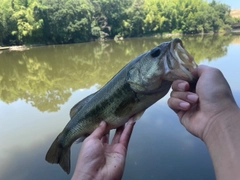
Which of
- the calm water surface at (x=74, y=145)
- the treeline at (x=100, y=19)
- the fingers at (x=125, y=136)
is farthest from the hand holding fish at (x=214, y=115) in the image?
the treeline at (x=100, y=19)

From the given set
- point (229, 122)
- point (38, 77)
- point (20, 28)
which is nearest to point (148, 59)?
point (229, 122)

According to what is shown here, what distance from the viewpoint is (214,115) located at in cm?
179

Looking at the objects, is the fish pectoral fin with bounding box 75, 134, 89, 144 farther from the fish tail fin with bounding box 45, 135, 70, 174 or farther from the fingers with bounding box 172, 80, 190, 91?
the fingers with bounding box 172, 80, 190, 91

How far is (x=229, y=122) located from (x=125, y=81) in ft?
3.12

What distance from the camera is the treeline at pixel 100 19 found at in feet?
137

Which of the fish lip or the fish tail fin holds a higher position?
the fish lip

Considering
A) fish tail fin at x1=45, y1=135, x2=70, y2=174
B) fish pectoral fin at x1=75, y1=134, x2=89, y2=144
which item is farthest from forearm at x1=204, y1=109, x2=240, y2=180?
fish tail fin at x1=45, y1=135, x2=70, y2=174

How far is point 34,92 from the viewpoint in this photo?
1262cm

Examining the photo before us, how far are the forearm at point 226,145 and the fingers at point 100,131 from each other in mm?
1051

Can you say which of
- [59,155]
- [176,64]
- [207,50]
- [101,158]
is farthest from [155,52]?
[207,50]

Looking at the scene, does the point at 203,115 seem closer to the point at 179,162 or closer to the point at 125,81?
Result: the point at 125,81

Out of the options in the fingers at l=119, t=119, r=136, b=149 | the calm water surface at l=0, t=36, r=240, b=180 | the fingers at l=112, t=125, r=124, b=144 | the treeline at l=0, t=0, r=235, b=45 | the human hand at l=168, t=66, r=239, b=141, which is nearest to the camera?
the human hand at l=168, t=66, r=239, b=141

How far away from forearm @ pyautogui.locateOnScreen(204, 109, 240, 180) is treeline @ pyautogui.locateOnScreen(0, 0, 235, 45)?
42.8m

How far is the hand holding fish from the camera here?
5.05 feet
